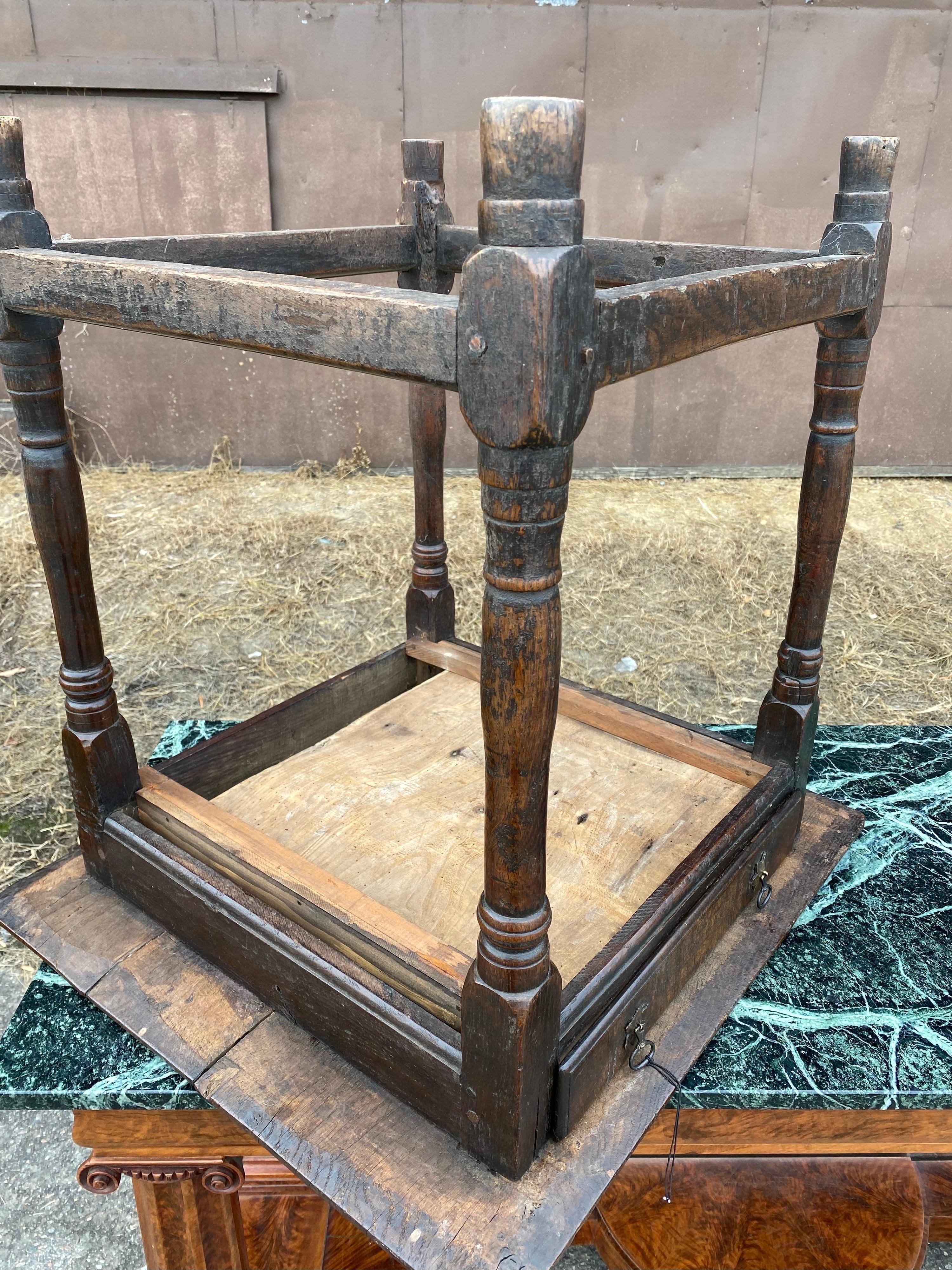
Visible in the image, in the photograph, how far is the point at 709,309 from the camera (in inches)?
40.8

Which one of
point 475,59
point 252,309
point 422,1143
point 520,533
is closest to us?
point 520,533

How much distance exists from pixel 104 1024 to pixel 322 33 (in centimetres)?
441

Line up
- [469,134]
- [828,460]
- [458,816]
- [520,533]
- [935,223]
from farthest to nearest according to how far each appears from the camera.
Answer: [935,223] < [469,134] < [458,816] < [828,460] < [520,533]

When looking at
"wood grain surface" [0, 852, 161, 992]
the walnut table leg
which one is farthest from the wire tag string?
"wood grain surface" [0, 852, 161, 992]

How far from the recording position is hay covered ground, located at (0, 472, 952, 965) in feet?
10.9

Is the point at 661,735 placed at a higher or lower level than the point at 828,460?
lower

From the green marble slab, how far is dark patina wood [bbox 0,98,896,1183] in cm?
6

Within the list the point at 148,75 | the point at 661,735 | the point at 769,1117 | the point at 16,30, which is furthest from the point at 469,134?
the point at 769,1117

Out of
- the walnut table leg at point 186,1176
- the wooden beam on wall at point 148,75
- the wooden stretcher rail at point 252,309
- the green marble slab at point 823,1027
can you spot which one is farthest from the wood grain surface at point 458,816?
the wooden beam on wall at point 148,75

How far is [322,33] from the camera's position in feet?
14.4

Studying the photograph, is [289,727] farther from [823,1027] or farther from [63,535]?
[823,1027]

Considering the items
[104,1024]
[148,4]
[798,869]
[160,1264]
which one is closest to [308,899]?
[104,1024]

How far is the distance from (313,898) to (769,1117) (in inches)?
29.9

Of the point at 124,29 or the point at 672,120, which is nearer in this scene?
the point at 124,29
